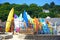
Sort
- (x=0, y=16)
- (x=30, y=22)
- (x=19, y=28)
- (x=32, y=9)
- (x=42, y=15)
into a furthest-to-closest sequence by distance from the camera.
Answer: (x=32, y=9) < (x=42, y=15) < (x=0, y=16) < (x=30, y=22) < (x=19, y=28)

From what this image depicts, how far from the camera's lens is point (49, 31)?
64.3 ft

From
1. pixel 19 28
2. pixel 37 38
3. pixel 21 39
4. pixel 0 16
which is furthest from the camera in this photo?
pixel 0 16

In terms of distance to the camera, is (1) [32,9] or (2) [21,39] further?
(1) [32,9]

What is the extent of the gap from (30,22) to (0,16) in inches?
1512

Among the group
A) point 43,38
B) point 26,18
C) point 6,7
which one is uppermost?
point 6,7

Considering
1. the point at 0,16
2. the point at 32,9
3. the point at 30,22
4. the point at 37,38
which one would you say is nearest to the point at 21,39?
the point at 37,38

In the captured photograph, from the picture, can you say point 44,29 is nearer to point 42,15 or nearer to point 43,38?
point 43,38

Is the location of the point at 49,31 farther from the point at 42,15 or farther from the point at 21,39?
the point at 42,15

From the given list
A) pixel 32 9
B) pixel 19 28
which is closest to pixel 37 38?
pixel 19 28

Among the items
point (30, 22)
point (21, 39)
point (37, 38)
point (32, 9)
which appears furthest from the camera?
point (32, 9)

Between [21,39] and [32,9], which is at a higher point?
[32,9]

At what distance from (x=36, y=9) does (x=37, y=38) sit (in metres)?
59.1

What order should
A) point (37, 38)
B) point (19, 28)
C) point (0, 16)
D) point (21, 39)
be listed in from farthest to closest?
point (0, 16) → point (19, 28) → point (37, 38) → point (21, 39)

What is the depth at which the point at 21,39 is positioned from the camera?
38.1 ft
